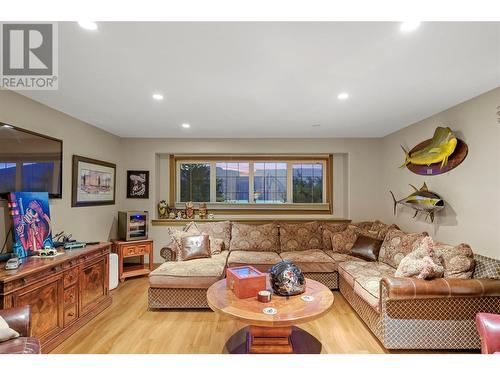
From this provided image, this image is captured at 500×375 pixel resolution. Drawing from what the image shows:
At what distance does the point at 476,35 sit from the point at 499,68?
2.33 ft

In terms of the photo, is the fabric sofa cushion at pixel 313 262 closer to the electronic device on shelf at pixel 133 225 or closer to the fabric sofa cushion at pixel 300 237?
the fabric sofa cushion at pixel 300 237

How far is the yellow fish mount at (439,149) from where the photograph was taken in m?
2.83

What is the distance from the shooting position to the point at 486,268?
2275 millimetres

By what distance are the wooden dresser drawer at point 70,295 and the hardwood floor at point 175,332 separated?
0.31 meters

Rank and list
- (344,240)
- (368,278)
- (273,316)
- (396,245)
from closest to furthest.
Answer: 1. (273,316)
2. (368,278)
3. (396,245)
4. (344,240)

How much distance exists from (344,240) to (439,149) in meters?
1.78

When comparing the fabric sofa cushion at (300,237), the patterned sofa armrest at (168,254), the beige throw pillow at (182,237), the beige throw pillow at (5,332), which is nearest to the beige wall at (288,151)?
the fabric sofa cushion at (300,237)

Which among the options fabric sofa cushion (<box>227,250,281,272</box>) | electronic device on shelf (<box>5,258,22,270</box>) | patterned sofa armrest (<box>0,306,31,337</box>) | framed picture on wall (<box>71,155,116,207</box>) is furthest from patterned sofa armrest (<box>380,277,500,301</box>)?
framed picture on wall (<box>71,155,116,207</box>)

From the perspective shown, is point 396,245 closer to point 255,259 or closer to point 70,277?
point 255,259

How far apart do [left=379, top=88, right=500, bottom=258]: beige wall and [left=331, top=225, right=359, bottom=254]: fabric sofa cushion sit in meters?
0.87

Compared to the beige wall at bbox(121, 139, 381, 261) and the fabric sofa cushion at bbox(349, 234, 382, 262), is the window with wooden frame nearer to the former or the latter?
the beige wall at bbox(121, 139, 381, 261)

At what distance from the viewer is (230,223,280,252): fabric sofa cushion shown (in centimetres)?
412

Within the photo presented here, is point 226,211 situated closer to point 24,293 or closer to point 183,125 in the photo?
point 183,125

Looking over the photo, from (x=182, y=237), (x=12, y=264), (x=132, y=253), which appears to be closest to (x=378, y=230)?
(x=182, y=237)
